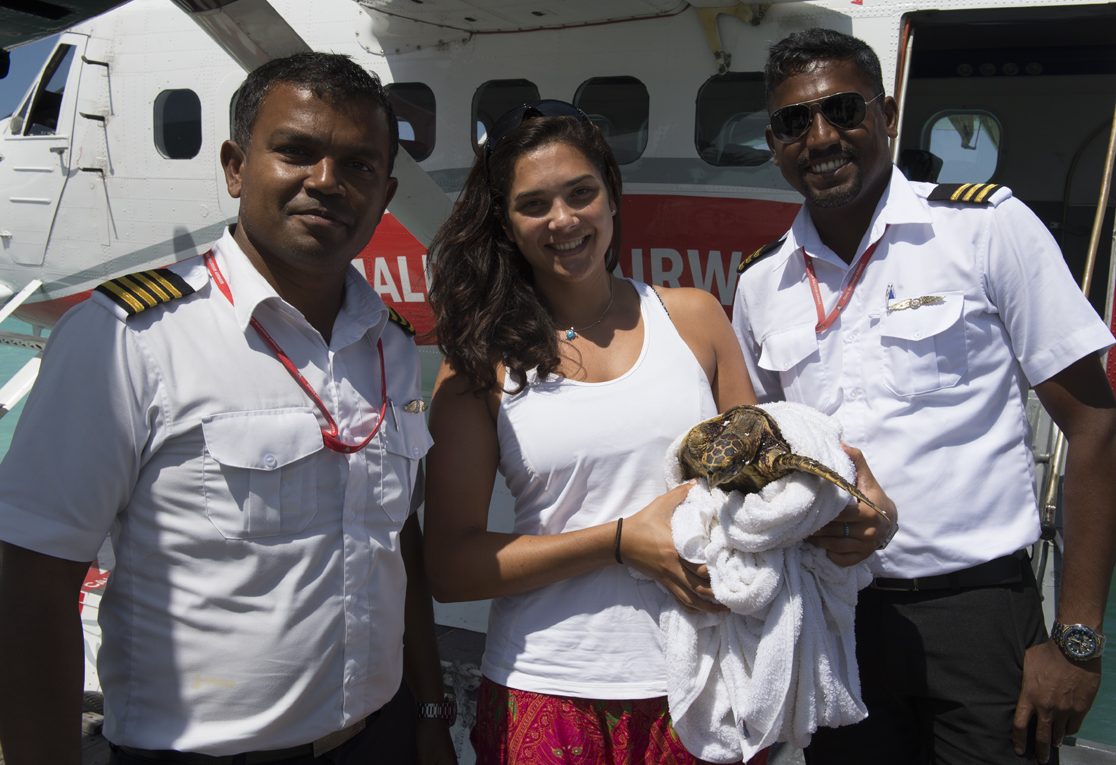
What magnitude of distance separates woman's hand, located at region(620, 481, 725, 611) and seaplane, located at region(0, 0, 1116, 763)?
6.72 feet

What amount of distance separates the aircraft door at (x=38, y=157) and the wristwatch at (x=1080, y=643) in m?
7.32

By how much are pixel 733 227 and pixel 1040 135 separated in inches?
181

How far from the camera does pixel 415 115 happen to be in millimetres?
5793

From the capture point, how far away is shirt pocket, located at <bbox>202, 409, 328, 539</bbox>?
1.53 m

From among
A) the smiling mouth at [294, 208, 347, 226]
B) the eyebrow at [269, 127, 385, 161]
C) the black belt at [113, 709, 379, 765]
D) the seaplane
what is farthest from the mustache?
the seaplane

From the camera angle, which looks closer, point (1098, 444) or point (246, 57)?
point (1098, 444)

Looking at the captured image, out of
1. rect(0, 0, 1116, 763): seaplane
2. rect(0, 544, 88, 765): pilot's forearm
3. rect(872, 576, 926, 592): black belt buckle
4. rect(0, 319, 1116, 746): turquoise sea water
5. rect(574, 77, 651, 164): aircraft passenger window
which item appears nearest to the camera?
rect(0, 544, 88, 765): pilot's forearm

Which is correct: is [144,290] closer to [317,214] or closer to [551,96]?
[317,214]

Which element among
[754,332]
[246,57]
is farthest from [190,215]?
[754,332]

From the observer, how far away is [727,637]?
171cm

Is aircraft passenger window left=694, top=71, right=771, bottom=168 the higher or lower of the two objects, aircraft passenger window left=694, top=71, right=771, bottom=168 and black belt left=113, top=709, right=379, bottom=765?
the higher

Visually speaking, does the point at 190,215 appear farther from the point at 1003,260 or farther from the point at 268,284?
the point at 1003,260

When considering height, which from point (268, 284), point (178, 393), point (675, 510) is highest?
point (268, 284)

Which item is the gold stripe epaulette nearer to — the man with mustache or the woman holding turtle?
the woman holding turtle
